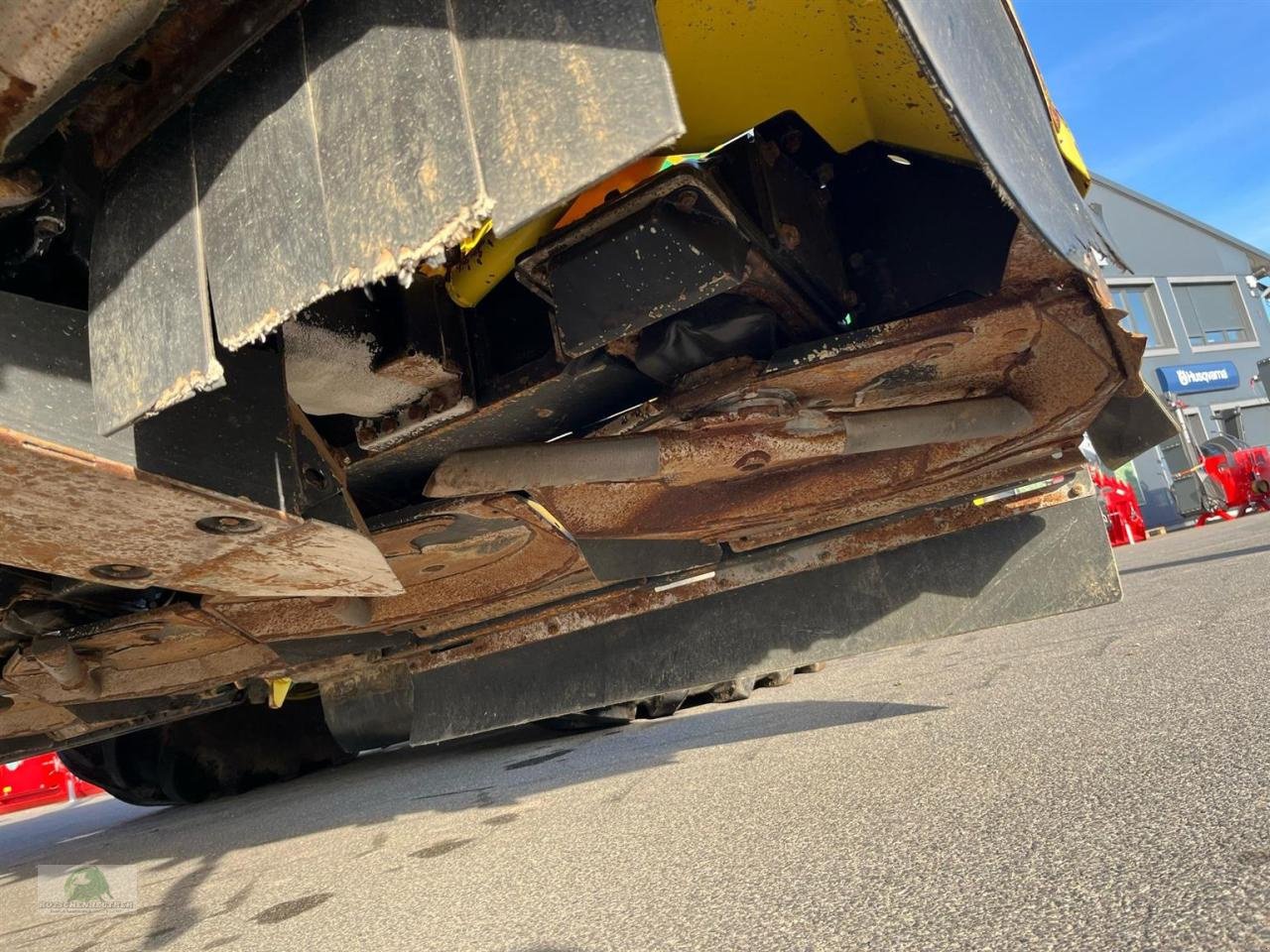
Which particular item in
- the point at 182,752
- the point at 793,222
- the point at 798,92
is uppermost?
the point at 798,92

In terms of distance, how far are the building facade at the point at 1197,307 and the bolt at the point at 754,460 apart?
21403mm

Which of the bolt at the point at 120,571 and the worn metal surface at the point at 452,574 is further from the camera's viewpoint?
the worn metal surface at the point at 452,574

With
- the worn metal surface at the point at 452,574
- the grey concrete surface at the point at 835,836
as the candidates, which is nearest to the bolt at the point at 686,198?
the worn metal surface at the point at 452,574

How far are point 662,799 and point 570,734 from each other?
231 cm

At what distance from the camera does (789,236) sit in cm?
138

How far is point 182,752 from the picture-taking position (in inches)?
183

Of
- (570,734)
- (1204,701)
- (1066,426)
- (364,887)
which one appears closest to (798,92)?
(1066,426)

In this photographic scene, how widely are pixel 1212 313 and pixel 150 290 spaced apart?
27.5 metres

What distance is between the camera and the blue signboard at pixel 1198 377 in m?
21.4

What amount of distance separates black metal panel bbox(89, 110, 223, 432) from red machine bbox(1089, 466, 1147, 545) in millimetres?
13314

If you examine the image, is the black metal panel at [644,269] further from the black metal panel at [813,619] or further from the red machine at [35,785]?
the red machine at [35,785]

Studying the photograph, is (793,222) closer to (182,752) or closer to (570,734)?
(570,734)

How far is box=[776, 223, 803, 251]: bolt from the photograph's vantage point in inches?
53.0

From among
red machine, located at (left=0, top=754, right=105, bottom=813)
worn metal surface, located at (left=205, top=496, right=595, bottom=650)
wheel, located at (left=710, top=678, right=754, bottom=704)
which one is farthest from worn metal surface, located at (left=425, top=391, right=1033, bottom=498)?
red machine, located at (left=0, top=754, right=105, bottom=813)
